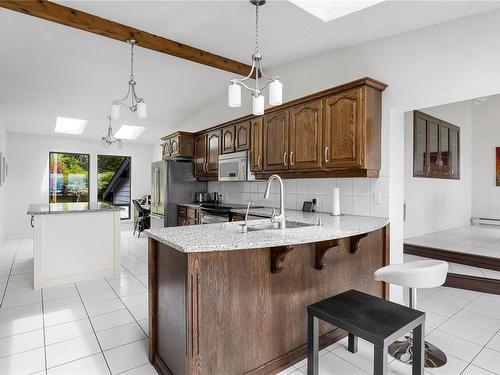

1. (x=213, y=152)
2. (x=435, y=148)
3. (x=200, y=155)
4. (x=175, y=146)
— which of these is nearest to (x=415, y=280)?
(x=213, y=152)

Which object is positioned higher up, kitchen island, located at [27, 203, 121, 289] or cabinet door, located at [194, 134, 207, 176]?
cabinet door, located at [194, 134, 207, 176]

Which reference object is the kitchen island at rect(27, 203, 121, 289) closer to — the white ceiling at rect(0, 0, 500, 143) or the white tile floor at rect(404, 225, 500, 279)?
the white ceiling at rect(0, 0, 500, 143)

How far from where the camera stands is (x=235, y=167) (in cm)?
423

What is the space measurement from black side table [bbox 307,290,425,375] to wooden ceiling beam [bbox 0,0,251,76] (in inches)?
117

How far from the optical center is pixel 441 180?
16.8ft

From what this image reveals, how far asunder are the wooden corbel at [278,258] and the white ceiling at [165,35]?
6.76 feet

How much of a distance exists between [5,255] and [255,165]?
4620 mm

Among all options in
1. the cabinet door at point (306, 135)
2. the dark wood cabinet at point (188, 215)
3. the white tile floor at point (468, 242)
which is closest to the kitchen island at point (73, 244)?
the dark wood cabinet at point (188, 215)

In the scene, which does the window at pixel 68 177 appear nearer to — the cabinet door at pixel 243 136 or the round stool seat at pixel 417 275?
the cabinet door at pixel 243 136

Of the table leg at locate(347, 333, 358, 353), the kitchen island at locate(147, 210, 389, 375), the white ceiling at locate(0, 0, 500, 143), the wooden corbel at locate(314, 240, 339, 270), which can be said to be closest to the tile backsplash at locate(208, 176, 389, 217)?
the kitchen island at locate(147, 210, 389, 375)

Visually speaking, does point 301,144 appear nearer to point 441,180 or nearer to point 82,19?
point 82,19

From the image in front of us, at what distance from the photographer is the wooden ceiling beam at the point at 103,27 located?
2.43 metres

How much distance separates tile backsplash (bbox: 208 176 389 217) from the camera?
113 inches

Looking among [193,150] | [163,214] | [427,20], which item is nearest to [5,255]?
[163,214]
